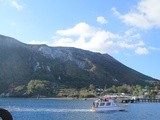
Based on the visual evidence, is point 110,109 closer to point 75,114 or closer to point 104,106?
point 104,106

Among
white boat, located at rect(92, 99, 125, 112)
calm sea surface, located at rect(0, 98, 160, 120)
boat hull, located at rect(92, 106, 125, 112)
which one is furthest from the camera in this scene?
white boat, located at rect(92, 99, 125, 112)

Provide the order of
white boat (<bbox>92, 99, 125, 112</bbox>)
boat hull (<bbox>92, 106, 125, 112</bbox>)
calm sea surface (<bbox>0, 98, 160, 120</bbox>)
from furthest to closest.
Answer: white boat (<bbox>92, 99, 125, 112</bbox>), boat hull (<bbox>92, 106, 125, 112</bbox>), calm sea surface (<bbox>0, 98, 160, 120</bbox>)

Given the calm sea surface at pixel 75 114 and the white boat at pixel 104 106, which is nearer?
the calm sea surface at pixel 75 114

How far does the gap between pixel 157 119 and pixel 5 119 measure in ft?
217

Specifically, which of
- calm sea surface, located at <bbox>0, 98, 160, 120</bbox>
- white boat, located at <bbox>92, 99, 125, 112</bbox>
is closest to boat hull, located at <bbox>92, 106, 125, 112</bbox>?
white boat, located at <bbox>92, 99, 125, 112</bbox>

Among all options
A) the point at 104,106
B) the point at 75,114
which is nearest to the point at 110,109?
the point at 104,106

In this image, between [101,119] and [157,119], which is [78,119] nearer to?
[101,119]

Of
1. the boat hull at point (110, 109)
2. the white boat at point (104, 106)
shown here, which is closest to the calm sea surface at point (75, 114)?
the boat hull at point (110, 109)

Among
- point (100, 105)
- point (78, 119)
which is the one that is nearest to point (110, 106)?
point (100, 105)

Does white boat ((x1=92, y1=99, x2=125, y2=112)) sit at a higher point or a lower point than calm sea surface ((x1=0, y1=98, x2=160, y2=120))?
higher

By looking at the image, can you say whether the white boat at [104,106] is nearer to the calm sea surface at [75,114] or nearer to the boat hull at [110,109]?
the boat hull at [110,109]

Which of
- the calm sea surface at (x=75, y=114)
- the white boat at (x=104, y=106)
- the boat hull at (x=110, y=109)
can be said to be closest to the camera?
the calm sea surface at (x=75, y=114)

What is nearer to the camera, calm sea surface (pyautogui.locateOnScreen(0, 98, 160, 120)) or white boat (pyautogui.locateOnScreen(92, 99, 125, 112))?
calm sea surface (pyautogui.locateOnScreen(0, 98, 160, 120))

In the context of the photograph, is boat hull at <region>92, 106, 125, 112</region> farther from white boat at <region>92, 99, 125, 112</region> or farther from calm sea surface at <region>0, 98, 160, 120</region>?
calm sea surface at <region>0, 98, 160, 120</region>
